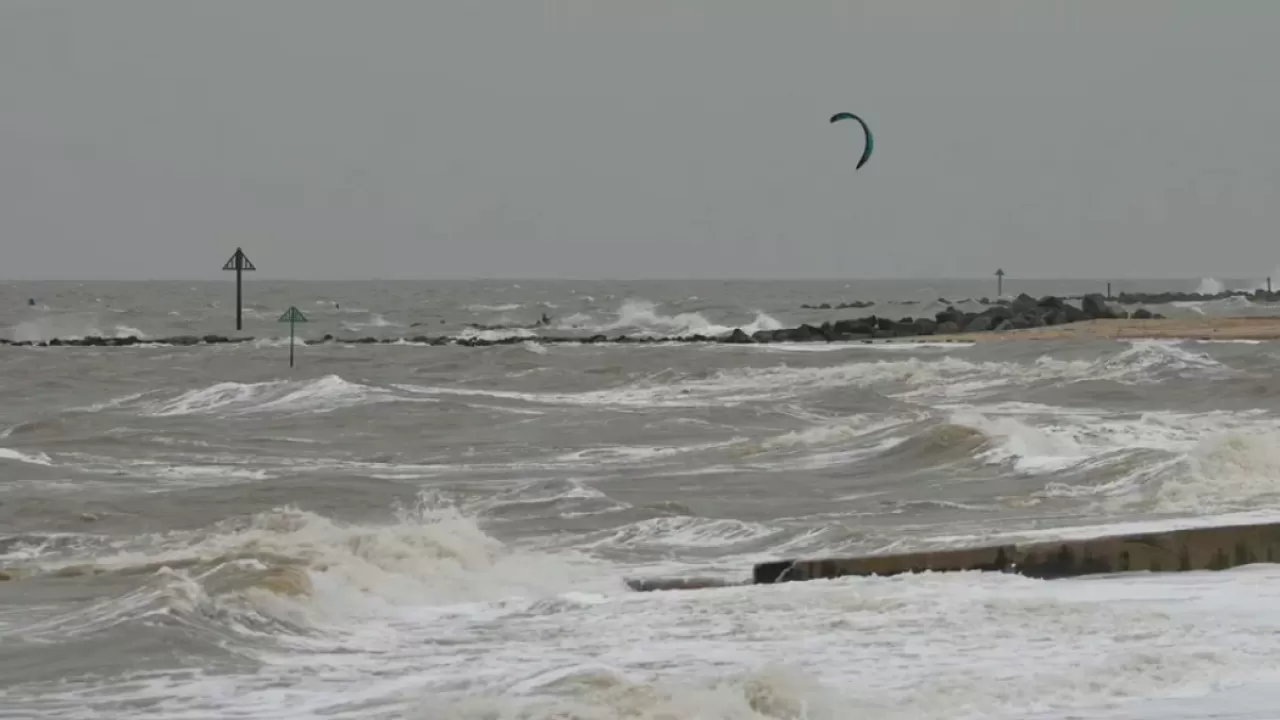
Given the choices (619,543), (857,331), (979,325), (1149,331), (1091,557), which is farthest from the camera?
(979,325)

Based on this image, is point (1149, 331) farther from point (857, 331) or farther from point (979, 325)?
point (857, 331)

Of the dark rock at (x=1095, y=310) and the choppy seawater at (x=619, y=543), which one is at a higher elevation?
the dark rock at (x=1095, y=310)

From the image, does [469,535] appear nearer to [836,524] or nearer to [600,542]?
[600,542]

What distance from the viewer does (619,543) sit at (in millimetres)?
13906

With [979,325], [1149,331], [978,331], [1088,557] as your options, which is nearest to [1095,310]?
[979,325]

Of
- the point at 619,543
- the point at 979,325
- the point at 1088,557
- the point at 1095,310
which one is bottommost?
the point at 619,543

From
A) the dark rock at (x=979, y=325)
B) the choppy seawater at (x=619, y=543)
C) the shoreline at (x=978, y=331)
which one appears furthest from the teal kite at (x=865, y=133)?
the dark rock at (x=979, y=325)

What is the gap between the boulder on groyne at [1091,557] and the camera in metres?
10.5

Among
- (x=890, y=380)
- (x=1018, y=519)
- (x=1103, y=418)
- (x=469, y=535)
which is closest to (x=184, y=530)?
(x=469, y=535)

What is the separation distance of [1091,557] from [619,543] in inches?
169

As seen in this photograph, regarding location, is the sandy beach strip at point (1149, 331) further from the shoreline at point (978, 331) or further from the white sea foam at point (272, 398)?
the white sea foam at point (272, 398)

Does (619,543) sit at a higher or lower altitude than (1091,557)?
lower

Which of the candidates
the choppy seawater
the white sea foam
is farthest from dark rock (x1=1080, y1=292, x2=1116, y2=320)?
the white sea foam

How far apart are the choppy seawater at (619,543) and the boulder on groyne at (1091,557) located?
22 centimetres
